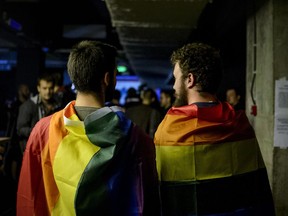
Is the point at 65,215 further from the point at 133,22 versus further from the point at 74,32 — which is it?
the point at 74,32

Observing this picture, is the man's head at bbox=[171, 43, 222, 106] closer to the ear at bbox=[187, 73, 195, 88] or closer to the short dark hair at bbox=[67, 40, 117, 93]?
the ear at bbox=[187, 73, 195, 88]

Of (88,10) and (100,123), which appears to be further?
(88,10)

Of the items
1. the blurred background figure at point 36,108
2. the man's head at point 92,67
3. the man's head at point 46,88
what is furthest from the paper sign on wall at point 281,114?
the man's head at point 46,88

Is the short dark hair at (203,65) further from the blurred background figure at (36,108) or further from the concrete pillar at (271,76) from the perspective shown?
the blurred background figure at (36,108)

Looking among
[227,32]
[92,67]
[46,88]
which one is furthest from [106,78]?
[227,32]

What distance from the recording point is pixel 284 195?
2.99m

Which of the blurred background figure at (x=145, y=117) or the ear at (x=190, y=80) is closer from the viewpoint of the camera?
the ear at (x=190, y=80)

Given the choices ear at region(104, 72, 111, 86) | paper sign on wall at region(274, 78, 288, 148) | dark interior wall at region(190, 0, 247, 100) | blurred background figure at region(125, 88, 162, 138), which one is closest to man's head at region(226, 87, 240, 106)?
dark interior wall at region(190, 0, 247, 100)

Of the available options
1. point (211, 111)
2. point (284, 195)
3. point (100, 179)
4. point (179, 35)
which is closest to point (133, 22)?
point (179, 35)

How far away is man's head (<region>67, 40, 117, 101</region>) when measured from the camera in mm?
1484

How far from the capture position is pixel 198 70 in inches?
66.9

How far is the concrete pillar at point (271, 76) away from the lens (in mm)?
2977

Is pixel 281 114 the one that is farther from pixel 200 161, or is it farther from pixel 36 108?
pixel 36 108

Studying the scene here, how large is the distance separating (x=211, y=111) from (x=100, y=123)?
1.76 ft
